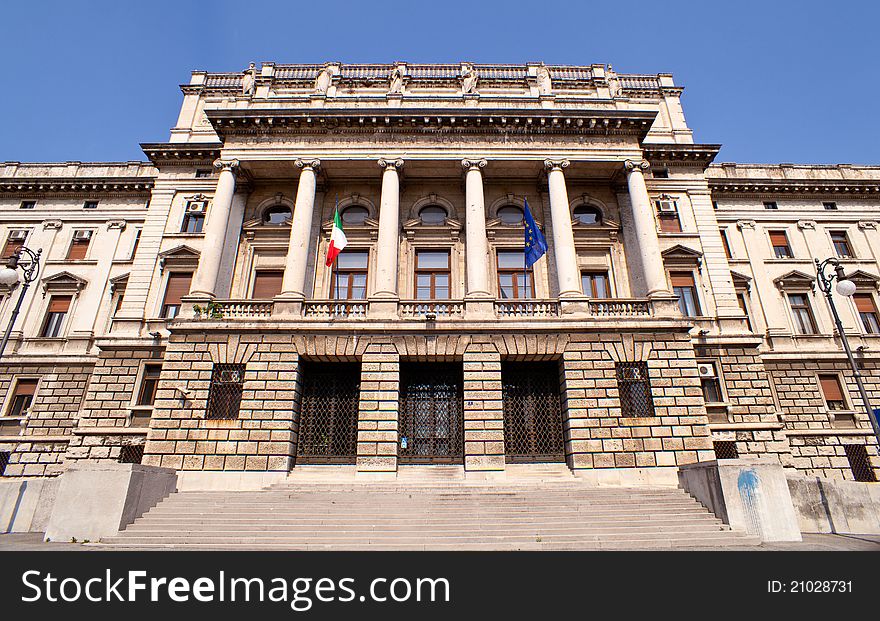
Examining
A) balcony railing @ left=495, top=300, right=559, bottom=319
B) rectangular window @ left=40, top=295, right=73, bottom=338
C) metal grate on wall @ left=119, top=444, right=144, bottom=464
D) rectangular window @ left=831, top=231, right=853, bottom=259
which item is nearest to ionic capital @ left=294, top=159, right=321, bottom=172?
balcony railing @ left=495, top=300, right=559, bottom=319

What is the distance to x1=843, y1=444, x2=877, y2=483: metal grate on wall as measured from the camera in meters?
21.7

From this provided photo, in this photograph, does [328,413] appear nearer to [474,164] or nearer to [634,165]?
[474,164]

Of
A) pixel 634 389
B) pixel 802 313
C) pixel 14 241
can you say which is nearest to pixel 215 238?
pixel 634 389

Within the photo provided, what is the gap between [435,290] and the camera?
21016 millimetres

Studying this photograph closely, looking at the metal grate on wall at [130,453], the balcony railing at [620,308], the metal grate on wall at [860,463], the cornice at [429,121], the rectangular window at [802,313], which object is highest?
the cornice at [429,121]

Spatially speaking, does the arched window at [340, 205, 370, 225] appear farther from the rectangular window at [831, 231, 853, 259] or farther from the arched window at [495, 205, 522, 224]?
the rectangular window at [831, 231, 853, 259]

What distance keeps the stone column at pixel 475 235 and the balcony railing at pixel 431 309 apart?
29.7 inches

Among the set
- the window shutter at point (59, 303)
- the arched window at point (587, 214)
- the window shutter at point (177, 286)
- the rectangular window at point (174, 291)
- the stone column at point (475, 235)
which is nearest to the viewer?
the stone column at point (475, 235)

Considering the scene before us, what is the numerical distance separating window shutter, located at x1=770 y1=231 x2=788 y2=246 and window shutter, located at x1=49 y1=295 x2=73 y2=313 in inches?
1640

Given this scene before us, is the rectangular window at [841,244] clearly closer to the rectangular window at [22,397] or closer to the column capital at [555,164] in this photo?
the column capital at [555,164]

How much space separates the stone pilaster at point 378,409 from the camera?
16.0 metres

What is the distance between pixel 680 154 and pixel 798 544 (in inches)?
784

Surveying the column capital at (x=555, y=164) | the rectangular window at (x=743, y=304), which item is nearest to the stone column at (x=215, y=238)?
the column capital at (x=555, y=164)
